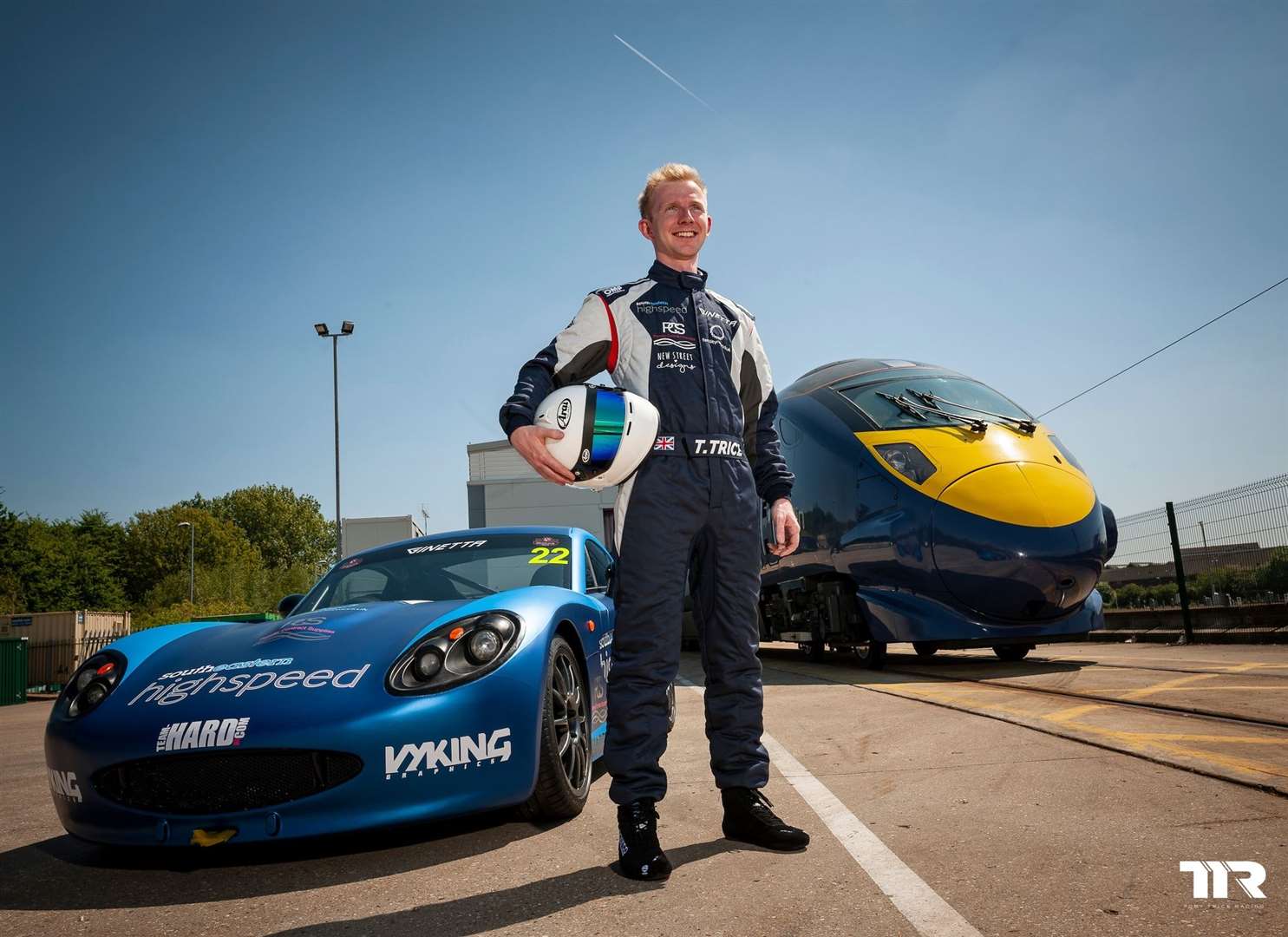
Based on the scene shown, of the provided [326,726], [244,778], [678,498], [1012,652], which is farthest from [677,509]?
[1012,652]

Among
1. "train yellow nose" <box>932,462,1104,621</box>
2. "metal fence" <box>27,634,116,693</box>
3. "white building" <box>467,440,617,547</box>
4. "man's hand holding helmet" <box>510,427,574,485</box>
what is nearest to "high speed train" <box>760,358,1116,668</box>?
"train yellow nose" <box>932,462,1104,621</box>

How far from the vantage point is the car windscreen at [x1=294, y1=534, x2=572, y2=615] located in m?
4.21

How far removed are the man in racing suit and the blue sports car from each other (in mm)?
Answer: 400

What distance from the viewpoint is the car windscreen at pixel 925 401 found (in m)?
→ 8.16

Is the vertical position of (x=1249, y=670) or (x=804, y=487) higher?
(x=804, y=487)

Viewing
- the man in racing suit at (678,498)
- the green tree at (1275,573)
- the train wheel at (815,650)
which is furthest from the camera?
the train wheel at (815,650)

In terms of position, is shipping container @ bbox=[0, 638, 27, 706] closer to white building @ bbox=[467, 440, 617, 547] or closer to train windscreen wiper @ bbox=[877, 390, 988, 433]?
train windscreen wiper @ bbox=[877, 390, 988, 433]

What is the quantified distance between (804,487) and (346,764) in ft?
22.9

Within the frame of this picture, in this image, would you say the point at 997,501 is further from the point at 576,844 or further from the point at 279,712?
the point at 279,712

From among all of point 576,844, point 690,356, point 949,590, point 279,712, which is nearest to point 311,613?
point 279,712

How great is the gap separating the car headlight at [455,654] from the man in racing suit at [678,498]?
42 cm

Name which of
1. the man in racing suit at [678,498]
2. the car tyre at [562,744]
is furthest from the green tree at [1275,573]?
the car tyre at [562,744]

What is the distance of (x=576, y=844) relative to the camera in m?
2.80

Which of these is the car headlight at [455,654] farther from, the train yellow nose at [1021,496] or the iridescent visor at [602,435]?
the train yellow nose at [1021,496]
